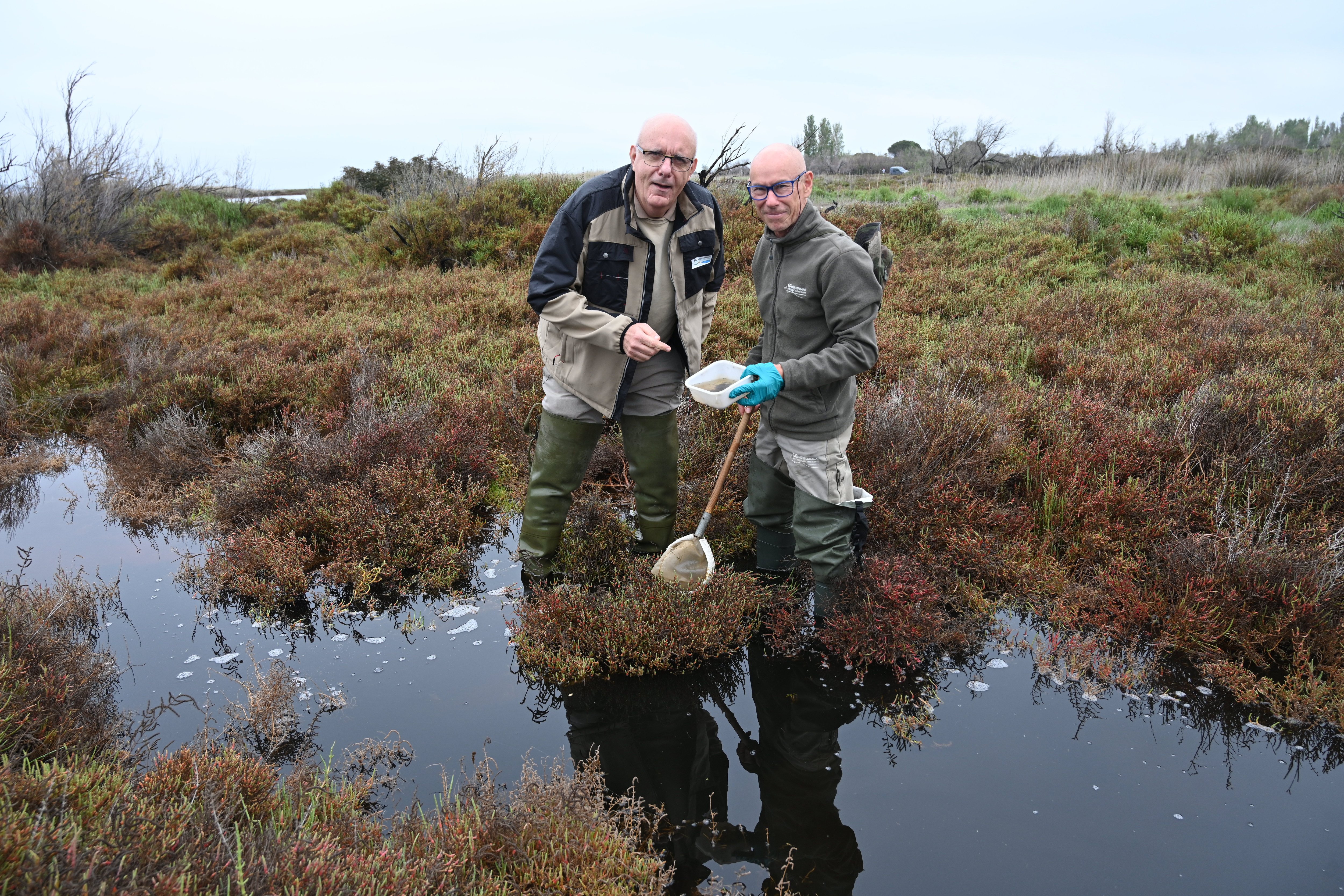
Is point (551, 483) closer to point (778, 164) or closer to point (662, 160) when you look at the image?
point (662, 160)

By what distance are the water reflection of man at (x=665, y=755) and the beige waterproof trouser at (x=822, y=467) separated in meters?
1.18

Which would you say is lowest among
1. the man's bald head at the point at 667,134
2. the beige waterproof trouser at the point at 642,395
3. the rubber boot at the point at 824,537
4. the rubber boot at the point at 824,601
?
the rubber boot at the point at 824,601

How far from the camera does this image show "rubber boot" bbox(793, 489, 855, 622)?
12.2ft

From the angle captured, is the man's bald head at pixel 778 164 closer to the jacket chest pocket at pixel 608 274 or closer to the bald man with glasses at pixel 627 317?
the bald man with glasses at pixel 627 317

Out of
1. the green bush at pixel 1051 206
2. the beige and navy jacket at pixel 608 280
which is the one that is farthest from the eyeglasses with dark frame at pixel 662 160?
the green bush at pixel 1051 206

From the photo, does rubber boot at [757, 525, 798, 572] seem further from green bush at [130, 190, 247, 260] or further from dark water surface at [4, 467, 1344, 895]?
green bush at [130, 190, 247, 260]

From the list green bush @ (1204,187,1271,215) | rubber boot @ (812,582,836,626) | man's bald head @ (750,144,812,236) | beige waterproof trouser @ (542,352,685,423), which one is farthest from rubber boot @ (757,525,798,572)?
green bush @ (1204,187,1271,215)

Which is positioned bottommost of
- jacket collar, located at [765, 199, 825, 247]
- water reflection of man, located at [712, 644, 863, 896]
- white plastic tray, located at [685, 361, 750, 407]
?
water reflection of man, located at [712, 644, 863, 896]

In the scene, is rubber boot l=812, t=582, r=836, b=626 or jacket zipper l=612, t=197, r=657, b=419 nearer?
jacket zipper l=612, t=197, r=657, b=419

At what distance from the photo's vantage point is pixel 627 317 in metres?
3.72

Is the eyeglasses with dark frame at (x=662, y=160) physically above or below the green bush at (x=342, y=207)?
below

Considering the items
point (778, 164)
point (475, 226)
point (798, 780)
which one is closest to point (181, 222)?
point (475, 226)

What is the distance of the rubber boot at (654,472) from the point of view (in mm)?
4219

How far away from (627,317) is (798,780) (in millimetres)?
2236
